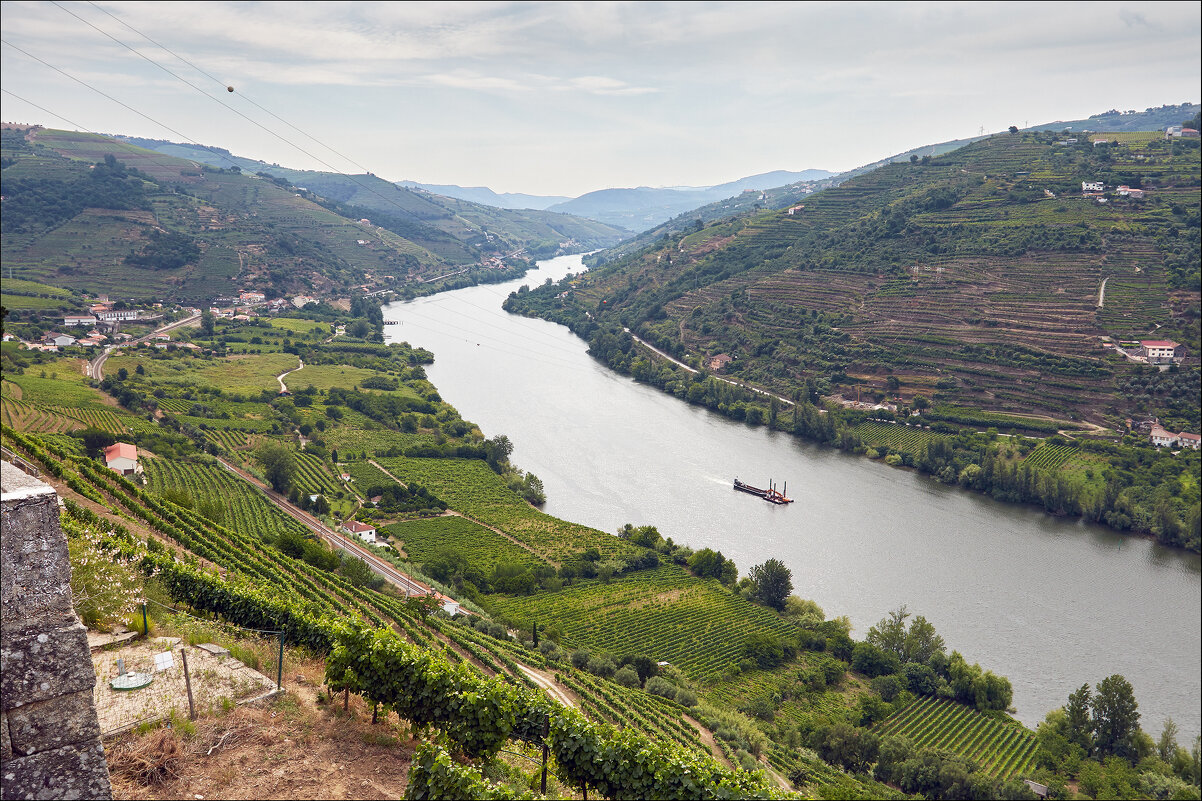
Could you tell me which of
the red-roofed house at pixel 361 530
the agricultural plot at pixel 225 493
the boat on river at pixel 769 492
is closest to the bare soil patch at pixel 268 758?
the agricultural plot at pixel 225 493

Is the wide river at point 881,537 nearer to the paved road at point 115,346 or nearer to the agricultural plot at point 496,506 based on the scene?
the agricultural plot at point 496,506

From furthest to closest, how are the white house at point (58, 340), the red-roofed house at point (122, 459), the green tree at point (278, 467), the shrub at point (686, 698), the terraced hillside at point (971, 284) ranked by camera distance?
the white house at point (58, 340) < the terraced hillside at point (971, 284) < the green tree at point (278, 467) < the red-roofed house at point (122, 459) < the shrub at point (686, 698)

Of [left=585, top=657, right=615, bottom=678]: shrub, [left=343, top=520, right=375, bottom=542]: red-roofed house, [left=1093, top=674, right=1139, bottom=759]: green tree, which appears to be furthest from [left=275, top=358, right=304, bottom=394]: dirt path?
[left=1093, top=674, right=1139, bottom=759]: green tree

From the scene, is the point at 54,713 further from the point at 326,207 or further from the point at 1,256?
the point at 326,207

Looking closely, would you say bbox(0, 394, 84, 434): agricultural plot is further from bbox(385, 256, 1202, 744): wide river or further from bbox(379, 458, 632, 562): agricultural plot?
bbox(385, 256, 1202, 744): wide river

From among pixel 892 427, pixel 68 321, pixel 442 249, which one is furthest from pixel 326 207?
pixel 892 427

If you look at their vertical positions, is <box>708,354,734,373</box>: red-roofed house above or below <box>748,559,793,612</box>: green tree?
above
